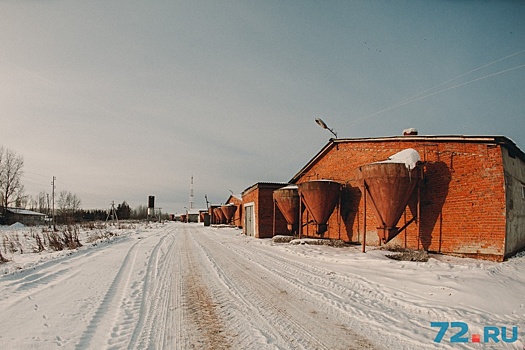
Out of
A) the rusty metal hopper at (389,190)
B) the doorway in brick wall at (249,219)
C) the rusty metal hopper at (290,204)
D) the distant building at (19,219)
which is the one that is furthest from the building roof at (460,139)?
the distant building at (19,219)

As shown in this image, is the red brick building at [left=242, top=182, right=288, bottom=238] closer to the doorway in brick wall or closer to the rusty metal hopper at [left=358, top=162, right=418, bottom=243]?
the doorway in brick wall

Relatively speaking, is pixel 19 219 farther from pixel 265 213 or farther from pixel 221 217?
pixel 265 213

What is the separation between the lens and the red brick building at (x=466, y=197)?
9742mm

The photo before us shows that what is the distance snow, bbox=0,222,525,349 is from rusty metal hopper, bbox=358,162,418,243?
2335 mm

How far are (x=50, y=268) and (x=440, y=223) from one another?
13483 mm

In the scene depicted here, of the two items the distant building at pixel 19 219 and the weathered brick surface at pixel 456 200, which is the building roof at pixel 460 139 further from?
the distant building at pixel 19 219

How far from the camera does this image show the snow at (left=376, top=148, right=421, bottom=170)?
456 inches

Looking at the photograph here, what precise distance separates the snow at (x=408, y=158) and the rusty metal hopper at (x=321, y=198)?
438 cm

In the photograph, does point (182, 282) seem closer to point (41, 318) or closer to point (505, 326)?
point (41, 318)

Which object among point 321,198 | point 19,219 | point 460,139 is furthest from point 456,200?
point 19,219

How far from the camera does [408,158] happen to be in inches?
466

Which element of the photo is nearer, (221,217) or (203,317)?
(203,317)

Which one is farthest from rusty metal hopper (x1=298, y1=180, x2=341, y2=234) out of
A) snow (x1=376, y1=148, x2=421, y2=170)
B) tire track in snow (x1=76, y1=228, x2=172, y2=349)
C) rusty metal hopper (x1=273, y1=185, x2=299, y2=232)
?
tire track in snow (x1=76, y1=228, x2=172, y2=349)

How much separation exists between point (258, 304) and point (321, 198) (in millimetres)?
11027
